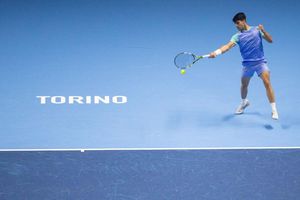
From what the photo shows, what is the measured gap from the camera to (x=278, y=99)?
1130 centimetres

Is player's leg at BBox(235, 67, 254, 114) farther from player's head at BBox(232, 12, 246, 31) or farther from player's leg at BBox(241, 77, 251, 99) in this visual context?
player's head at BBox(232, 12, 246, 31)

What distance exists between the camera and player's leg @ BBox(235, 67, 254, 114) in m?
10.4

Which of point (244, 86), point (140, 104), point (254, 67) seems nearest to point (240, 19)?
point (254, 67)

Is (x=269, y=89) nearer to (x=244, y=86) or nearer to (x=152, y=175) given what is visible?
(x=244, y=86)

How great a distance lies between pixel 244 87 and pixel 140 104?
1864 mm

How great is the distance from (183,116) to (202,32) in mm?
3768

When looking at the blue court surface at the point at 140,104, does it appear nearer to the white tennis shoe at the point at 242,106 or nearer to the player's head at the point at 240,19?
the white tennis shoe at the point at 242,106

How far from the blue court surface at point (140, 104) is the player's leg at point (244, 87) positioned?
18 centimetres

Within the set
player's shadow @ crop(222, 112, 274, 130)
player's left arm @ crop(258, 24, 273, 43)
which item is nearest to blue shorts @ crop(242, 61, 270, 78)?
player's left arm @ crop(258, 24, 273, 43)

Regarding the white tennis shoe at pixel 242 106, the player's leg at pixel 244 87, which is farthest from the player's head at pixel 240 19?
the white tennis shoe at pixel 242 106

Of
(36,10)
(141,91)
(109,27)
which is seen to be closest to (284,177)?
(141,91)

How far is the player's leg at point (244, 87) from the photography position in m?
10.4

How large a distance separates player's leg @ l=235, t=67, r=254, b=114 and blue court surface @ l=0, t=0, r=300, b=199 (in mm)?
180

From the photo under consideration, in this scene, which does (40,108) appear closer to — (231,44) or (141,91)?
(141,91)
